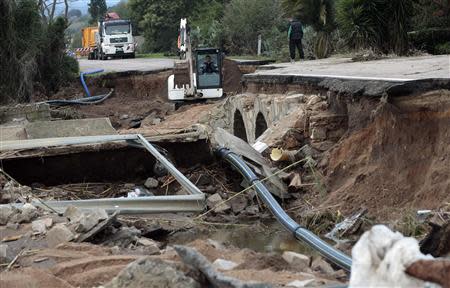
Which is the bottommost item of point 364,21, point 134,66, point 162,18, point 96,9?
point 134,66

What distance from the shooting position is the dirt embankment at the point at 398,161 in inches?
320

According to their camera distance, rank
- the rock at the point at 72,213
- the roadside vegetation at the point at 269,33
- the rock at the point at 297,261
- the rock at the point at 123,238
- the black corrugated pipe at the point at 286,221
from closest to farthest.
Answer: the rock at the point at 297,261 → the black corrugated pipe at the point at 286,221 → the rock at the point at 123,238 → the rock at the point at 72,213 → the roadside vegetation at the point at 269,33

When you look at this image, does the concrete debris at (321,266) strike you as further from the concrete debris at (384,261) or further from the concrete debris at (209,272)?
the concrete debris at (384,261)

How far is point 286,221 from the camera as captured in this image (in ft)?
28.1

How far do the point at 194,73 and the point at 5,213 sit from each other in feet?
50.5

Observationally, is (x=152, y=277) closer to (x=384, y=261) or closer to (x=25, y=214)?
(x=384, y=261)

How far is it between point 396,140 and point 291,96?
146 inches

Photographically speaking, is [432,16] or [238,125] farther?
[432,16]

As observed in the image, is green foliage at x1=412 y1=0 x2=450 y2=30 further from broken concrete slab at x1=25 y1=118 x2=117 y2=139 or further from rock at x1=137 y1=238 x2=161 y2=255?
rock at x1=137 y1=238 x2=161 y2=255

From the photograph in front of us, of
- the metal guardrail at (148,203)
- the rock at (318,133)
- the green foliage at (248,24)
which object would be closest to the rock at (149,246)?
the metal guardrail at (148,203)

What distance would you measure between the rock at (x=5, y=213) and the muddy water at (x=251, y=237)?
201 cm

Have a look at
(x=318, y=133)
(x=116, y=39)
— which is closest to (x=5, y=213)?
(x=318, y=133)

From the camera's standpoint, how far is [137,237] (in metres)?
7.66

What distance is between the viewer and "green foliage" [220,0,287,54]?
42906 mm
